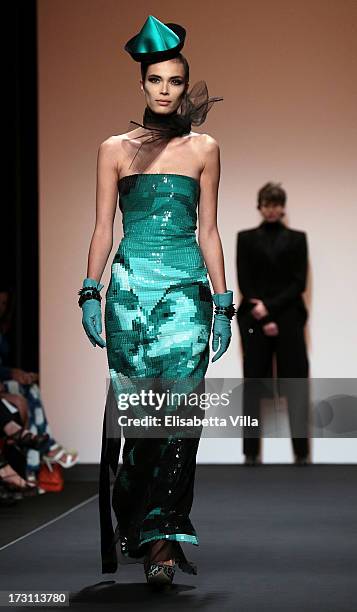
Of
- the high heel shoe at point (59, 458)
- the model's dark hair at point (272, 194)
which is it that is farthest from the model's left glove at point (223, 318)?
the model's dark hair at point (272, 194)

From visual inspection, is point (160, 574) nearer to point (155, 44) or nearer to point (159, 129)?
point (159, 129)

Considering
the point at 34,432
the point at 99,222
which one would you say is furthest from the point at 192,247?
the point at 34,432

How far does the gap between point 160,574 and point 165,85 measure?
4.23ft

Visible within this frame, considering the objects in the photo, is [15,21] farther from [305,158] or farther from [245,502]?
[245,502]

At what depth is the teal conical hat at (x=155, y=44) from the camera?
3.39 metres

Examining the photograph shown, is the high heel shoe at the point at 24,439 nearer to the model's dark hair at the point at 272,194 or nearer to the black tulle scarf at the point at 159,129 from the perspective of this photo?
the model's dark hair at the point at 272,194

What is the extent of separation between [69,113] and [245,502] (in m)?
2.58

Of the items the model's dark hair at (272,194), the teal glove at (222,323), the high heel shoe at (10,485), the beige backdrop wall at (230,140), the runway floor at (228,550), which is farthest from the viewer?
the beige backdrop wall at (230,140)

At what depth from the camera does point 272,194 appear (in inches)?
260

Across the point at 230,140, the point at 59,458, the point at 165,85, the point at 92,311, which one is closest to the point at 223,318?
the point at 92,311

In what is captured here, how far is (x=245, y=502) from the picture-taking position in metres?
5.38

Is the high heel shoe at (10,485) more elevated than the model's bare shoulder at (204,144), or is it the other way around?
the model's bare shoulder at (204,144)

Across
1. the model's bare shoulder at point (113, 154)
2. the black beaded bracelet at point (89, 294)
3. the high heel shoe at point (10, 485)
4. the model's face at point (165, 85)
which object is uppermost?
the model's face at point (165, 85)

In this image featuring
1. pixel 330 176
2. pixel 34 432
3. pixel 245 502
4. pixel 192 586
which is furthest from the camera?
pixel 330 176
